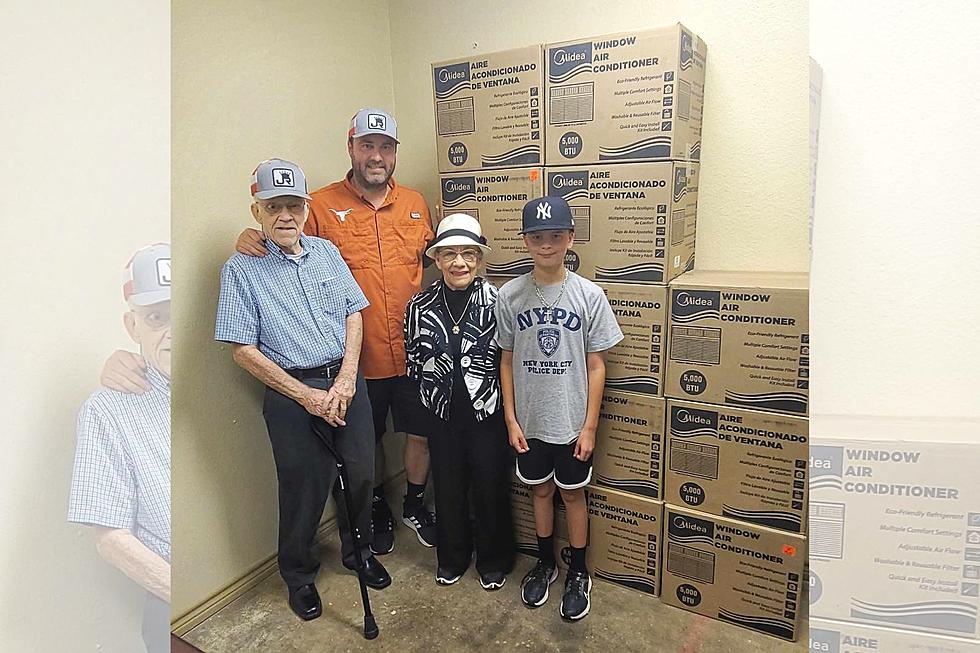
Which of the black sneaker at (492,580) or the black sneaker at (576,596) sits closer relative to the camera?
the black sneaker at (576,596)

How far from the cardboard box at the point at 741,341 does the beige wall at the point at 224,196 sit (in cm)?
128

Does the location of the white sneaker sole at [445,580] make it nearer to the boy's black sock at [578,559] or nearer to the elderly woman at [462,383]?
the elderly woman at [462,383]

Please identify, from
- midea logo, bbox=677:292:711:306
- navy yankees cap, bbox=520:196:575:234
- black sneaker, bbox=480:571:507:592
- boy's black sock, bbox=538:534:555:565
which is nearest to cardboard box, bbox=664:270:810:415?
midea logo, bbox=677:292:711:306

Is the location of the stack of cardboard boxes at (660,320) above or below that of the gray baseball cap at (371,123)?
below

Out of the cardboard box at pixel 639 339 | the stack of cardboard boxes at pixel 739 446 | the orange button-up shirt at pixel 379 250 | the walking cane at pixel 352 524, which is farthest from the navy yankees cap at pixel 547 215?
the walking cane at pixel 352 524

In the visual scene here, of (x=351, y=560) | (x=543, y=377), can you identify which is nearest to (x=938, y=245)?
(x=543, y=377)

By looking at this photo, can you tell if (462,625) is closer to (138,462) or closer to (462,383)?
(462,383)

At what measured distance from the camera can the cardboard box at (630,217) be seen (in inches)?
69.1

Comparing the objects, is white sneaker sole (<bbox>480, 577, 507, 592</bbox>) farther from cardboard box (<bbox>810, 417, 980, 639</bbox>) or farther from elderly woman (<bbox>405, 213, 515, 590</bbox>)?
cardboard box (<bbox>810, 417, 980, 639</bbox>)

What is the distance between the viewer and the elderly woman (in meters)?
1.89

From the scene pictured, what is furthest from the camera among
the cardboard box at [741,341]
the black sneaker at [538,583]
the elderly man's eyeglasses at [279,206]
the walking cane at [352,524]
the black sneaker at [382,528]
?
the black sneaker at [382,528]

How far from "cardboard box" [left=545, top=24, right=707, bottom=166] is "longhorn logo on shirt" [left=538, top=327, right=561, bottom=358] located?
1.65ft

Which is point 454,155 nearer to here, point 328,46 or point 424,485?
point 328,46

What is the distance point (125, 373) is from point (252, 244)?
1319mm
